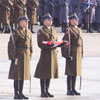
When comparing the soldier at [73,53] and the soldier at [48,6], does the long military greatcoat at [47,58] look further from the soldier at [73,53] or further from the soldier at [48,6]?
the soldier at [48,6]

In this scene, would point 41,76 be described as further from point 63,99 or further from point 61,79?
point 61,79

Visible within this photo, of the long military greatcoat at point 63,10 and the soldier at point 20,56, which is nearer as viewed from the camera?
the soldier at point 20,56

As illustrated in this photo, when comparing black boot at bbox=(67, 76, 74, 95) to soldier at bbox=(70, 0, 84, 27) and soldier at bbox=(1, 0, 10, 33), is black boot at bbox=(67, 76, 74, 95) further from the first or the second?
soldier at bbox=(70, 0, 84, 27)

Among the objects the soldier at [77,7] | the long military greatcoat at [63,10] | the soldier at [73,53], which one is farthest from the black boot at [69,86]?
the soldier at [77,7]

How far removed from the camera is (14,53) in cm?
1537

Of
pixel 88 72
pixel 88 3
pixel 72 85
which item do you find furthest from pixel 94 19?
pixel 72 85

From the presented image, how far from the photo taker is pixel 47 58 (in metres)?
15.9

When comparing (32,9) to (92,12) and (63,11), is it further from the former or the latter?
(92,12)

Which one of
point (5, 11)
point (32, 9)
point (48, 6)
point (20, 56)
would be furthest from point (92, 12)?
point (20, 56)

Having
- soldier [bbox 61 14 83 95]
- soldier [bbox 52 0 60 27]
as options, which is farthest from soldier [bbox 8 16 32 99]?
soldier [bbox 52 0 60 27]

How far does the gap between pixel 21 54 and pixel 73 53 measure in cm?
123

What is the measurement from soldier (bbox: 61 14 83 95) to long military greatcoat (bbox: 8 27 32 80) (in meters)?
0.86

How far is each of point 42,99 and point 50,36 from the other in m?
1.23

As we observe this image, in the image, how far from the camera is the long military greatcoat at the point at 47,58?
15766 millimetres
